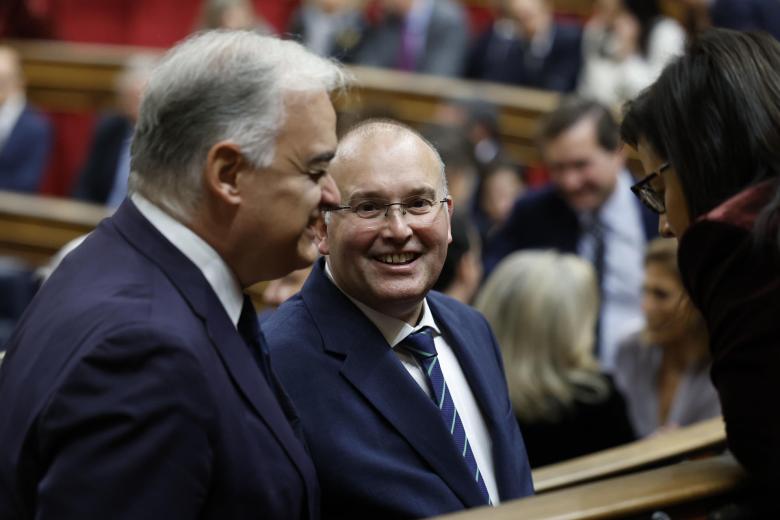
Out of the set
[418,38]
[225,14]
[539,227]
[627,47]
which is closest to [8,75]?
[225,14]

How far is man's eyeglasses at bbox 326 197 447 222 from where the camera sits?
169 centimetres

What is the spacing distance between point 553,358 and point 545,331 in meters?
0.07

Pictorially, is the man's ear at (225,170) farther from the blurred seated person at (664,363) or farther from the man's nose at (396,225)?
the blurred seated person at (664,363)

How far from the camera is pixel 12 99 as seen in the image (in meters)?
6.27

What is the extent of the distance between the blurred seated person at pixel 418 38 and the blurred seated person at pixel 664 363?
11.6 feet

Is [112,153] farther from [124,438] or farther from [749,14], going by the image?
[124,438]

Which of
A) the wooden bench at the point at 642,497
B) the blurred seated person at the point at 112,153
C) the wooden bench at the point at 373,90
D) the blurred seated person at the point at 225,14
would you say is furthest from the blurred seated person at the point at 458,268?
the blurred seated person at the point at 225,14

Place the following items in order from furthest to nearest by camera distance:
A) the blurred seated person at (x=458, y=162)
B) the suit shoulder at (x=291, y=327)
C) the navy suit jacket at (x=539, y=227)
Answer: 1. the blurred seated person at (x=458, y=162)
2. the navy suit jacket at (x=539, y=227)
3. the suit shoulder at (x=291, y=327)

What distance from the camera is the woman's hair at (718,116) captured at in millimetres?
1410

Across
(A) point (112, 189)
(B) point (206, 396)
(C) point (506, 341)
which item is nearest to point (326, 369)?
(B) point (206, 396)

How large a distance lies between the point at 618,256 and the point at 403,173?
215 centimetres

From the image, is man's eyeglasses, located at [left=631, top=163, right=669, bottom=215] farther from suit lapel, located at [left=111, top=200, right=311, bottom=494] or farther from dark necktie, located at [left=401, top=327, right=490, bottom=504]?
suit lapel, located at [left=111, top=200, right=311, bottom=494]

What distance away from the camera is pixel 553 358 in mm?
2816

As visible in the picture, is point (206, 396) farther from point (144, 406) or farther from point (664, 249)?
point (664, 249)
